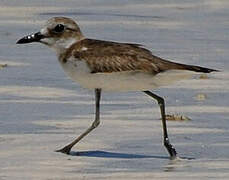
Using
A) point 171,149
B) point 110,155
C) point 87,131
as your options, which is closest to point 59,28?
point 87,131

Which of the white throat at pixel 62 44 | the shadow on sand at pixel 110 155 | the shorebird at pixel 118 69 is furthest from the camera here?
the white throat at pixel 62 44

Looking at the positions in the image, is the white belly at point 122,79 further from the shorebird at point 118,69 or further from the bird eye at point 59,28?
the bird eye at point 59,28

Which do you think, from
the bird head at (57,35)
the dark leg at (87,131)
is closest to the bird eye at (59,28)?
the bird head at (57,35)

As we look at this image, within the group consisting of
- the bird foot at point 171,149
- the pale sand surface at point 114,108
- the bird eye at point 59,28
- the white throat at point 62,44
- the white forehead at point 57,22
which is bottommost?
the pale sand surface at point 114,108

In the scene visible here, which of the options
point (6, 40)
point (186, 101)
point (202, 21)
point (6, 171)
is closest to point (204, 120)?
point (186, 101)

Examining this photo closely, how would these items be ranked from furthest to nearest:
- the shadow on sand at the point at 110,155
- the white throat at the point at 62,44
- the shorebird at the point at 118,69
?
the white throat at the point at 62,44 < the shorebird at the point at 118,69 < the shadow on sand at the point at 110,155

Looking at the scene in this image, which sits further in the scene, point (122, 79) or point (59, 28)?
point (59, 28)

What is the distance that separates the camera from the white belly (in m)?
8.56

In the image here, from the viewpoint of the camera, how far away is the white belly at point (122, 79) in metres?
8.56

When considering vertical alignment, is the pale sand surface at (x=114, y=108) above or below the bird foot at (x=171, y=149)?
below

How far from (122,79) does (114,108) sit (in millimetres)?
1439

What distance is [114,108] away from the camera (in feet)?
32.9

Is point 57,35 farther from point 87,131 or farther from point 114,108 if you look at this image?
point 114,108

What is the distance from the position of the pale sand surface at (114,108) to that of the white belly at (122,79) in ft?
1.38
